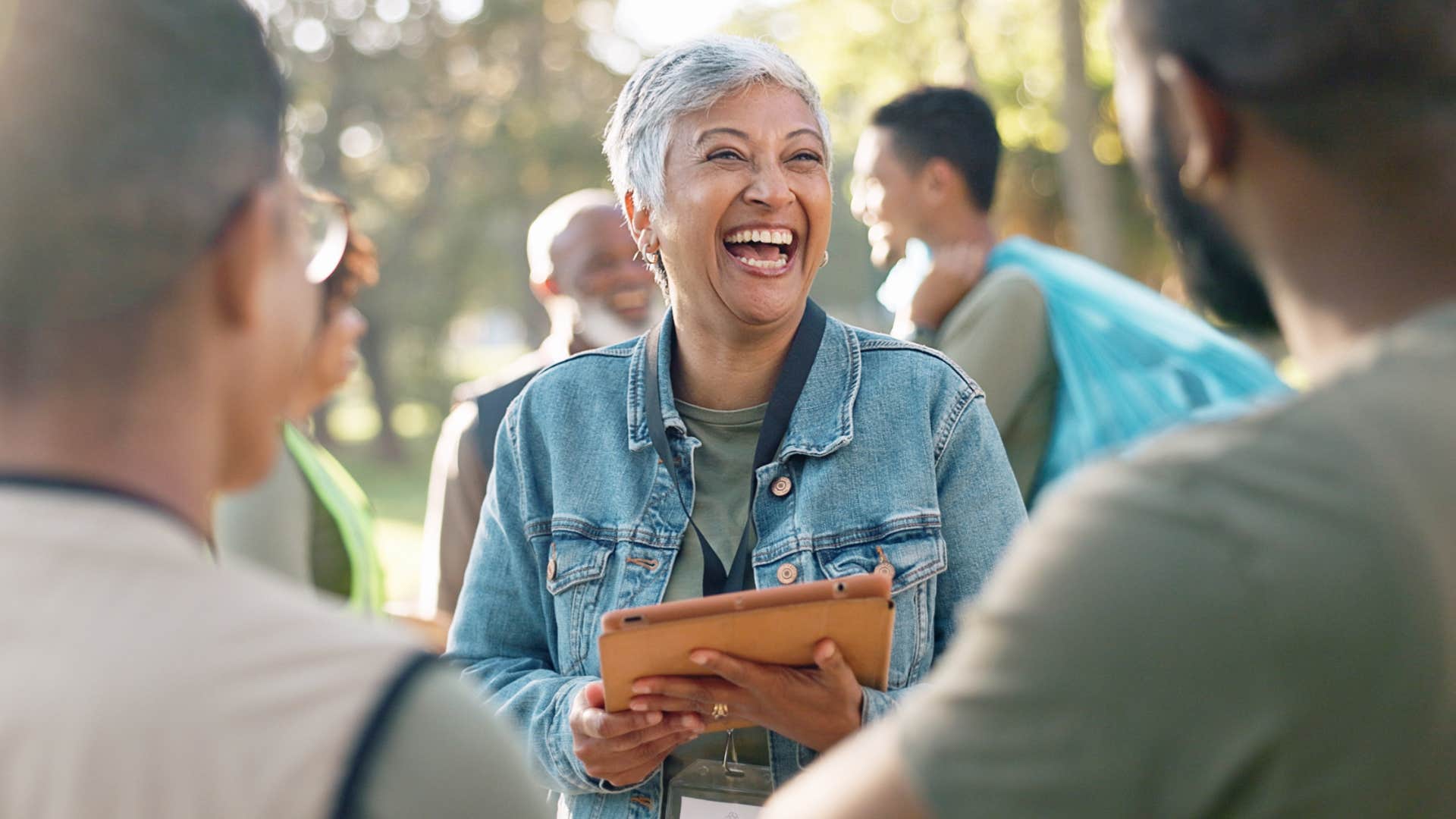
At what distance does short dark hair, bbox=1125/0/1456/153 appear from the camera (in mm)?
1134

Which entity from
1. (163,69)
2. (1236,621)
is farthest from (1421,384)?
(163,69)

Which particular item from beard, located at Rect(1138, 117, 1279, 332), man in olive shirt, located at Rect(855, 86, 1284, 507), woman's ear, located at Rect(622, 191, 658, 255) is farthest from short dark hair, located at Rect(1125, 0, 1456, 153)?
man in olive shirt, located at Rect(855, 86, 1284, 507)

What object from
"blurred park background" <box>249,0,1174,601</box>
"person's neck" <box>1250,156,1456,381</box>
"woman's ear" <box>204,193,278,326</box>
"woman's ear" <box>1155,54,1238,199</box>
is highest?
"woman's ear" <box>1155,54,1238,199</box>

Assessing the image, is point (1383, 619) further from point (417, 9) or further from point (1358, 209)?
point (417, 9)

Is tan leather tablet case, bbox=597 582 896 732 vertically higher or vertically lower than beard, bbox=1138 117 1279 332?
lower

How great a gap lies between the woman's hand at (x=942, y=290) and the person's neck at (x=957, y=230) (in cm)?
20

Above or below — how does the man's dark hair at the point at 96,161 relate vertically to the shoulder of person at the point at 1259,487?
above

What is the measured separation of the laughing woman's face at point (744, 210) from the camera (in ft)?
8.96

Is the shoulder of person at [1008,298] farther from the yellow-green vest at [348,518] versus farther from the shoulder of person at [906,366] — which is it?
the yellow-green vest at [348,518]

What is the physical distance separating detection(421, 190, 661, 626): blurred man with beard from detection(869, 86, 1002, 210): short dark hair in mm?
1023

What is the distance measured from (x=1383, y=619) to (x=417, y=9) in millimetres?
27580

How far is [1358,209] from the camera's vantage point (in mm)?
1181

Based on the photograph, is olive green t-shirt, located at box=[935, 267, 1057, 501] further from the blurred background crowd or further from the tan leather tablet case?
the blurred background crowd

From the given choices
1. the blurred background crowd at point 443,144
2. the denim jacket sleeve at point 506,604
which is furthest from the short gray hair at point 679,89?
the blurred background crowd at point 443,144
